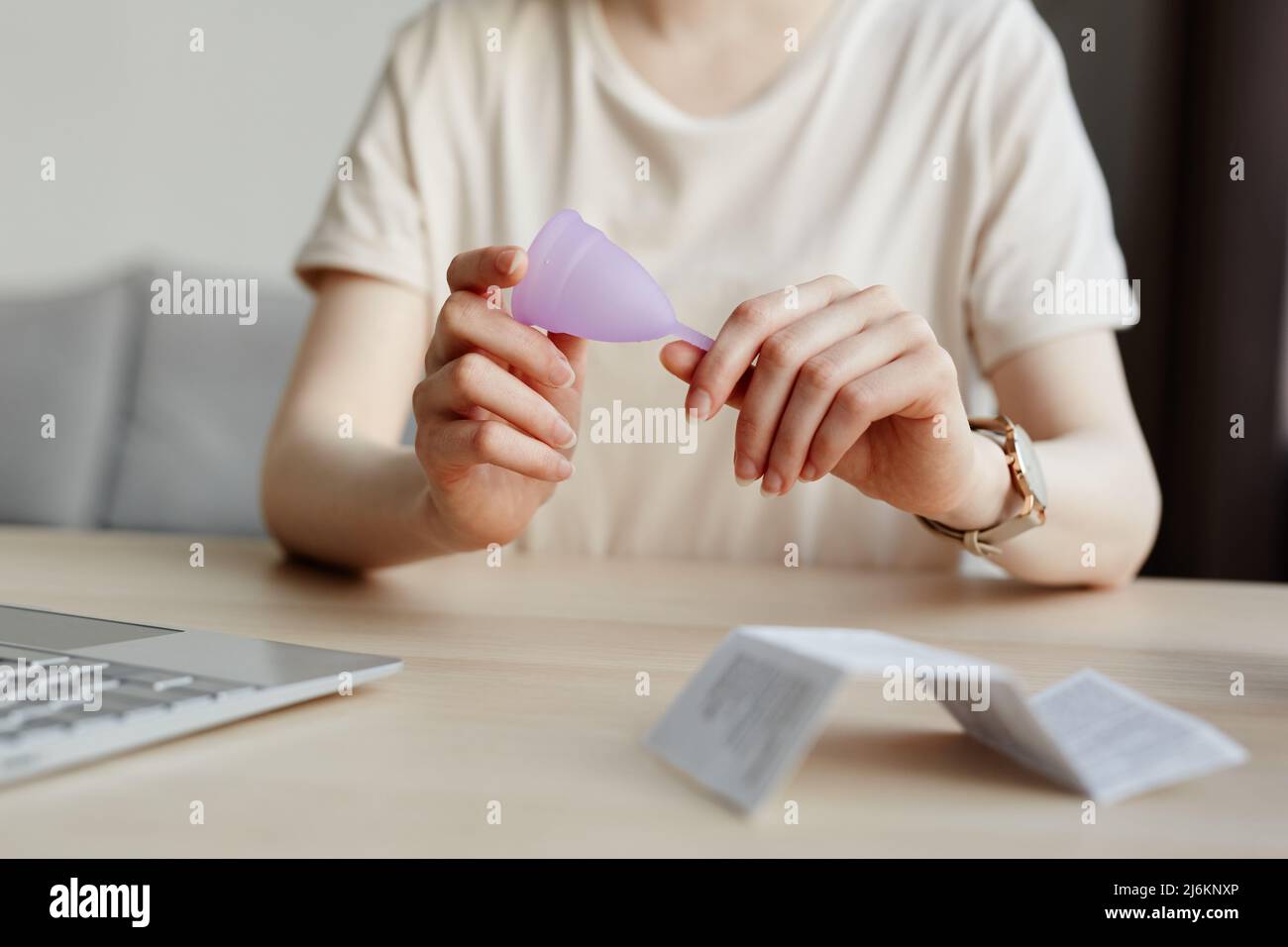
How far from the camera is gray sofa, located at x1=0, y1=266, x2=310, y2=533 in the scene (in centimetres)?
200

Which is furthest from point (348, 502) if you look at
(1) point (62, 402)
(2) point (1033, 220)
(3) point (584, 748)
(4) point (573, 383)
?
(1) point (62, 402)

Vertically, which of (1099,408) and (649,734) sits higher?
(1099,408)

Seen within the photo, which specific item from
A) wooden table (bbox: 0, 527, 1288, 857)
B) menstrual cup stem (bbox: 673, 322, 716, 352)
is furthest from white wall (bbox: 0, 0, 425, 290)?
menstrual cup stem (bbox: 673, 322, 716, 352)

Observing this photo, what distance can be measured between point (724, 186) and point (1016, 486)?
1.64ft

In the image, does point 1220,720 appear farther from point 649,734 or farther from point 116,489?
point 116,489

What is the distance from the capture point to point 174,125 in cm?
239

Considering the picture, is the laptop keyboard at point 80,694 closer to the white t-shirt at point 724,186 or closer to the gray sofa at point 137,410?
the white t-shirt at point 724,186

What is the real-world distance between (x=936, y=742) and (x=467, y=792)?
188 mm

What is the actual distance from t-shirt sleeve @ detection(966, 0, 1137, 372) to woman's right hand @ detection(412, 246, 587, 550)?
510 mm

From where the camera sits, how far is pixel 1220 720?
509 millimetres

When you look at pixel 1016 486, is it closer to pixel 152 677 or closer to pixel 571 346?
pixel 571 346

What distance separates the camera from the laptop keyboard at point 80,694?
15.2 inches
